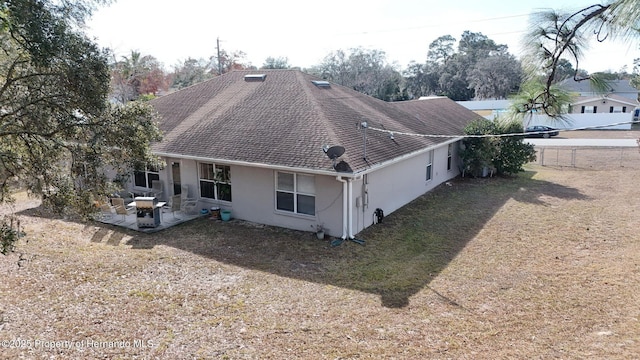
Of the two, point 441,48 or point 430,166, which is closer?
point 430,166

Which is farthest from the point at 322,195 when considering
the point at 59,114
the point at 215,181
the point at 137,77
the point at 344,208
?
the point at 137,77

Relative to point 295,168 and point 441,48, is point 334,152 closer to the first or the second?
point 295,168

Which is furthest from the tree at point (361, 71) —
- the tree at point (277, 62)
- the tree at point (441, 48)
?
the tree at point (441, 48)

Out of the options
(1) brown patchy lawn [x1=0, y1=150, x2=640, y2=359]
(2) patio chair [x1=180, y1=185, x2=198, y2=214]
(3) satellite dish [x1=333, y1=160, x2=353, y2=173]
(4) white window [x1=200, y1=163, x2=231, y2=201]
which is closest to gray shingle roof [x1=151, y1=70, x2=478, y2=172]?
(3) satellite dish [x1=333, y1=160, x2=353, y2=173]

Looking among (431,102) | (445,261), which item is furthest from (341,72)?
→ (445,261)

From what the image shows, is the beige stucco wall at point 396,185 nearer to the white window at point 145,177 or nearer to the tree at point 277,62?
the white window at point 145,177
